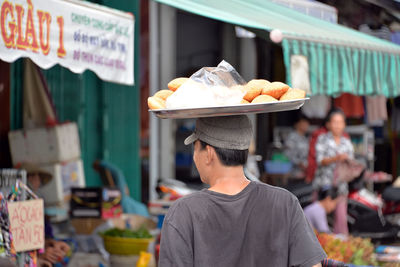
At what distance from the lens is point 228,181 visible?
9.52 feet

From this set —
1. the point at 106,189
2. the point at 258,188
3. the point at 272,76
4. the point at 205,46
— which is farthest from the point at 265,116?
the point at 258,188

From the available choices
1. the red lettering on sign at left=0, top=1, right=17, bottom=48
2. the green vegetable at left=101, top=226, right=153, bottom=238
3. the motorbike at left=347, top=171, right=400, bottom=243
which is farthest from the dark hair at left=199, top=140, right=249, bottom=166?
the motorbike at left=347, top=171, right=400, bottom=243

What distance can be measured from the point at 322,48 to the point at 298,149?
5.76 metres

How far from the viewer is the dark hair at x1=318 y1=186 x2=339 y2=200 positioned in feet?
28.2

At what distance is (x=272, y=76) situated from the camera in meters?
13.4

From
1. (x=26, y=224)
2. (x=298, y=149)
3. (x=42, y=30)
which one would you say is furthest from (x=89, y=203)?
(x=298, y=149)

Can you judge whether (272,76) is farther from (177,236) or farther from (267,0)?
(177,236)

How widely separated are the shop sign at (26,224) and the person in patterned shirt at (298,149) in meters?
8.00

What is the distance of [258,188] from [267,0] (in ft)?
18.5

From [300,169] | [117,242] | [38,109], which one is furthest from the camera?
[300,169]

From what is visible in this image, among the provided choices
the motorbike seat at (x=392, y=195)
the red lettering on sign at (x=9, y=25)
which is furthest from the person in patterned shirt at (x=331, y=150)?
the red lettering on sign at (x=9, y=25)

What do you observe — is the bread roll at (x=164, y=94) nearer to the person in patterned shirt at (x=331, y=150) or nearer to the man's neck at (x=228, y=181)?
the man's neck at (x=228, y=181)

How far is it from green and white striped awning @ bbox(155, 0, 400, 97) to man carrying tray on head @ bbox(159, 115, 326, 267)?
2446 millimetres

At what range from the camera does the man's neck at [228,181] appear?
9.50 ft
